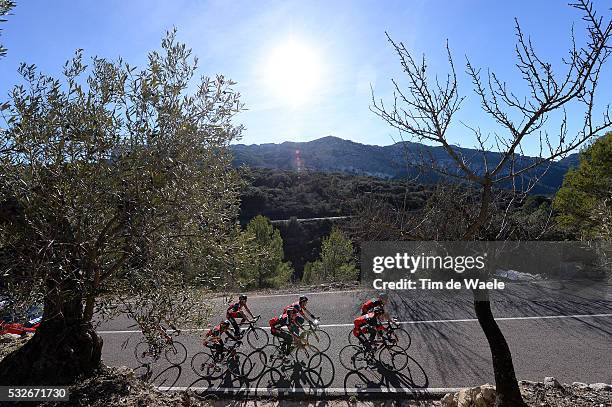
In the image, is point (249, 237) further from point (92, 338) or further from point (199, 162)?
point (92, 338)

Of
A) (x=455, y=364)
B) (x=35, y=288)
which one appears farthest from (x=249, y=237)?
(x=455, y=364)

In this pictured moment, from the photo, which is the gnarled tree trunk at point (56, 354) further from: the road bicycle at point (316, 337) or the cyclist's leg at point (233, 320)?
the road bicycle at point (316, 337)

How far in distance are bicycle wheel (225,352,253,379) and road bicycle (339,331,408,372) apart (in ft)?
7.54

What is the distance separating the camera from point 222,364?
9.10m

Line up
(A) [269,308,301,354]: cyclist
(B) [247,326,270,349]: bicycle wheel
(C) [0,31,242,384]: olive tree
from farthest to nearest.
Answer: (B) [247,326,270,349]: bicycle wheel → (A) [269,308,301,354]: cyclist → (C) [0,31,242,384]: olive tree

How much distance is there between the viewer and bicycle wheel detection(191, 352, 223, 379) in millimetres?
8656

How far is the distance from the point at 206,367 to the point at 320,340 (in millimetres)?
3102

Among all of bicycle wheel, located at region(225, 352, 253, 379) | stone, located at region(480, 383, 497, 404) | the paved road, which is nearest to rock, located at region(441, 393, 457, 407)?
stone, located at region(480, 383, 497, 404)

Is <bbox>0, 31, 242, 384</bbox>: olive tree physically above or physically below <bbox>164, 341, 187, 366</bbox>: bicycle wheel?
above

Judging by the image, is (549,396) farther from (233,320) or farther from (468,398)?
(233,320)

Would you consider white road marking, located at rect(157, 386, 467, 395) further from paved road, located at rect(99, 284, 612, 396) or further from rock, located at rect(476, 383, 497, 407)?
rock, located at rect(476, 383, 497, 407)

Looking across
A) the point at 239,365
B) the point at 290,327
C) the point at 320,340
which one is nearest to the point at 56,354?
the point at 239,365

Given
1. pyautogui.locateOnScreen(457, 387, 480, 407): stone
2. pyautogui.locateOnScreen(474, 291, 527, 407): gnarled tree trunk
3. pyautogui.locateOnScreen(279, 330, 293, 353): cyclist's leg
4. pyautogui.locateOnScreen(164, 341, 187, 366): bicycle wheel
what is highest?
pyautogui.locateOnScreen(474, 291, 527, 407): gnarled tree trunk

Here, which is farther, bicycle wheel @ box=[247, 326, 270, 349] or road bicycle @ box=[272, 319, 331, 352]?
bicycle wheel @ box=[247, 326, 270, 349]
